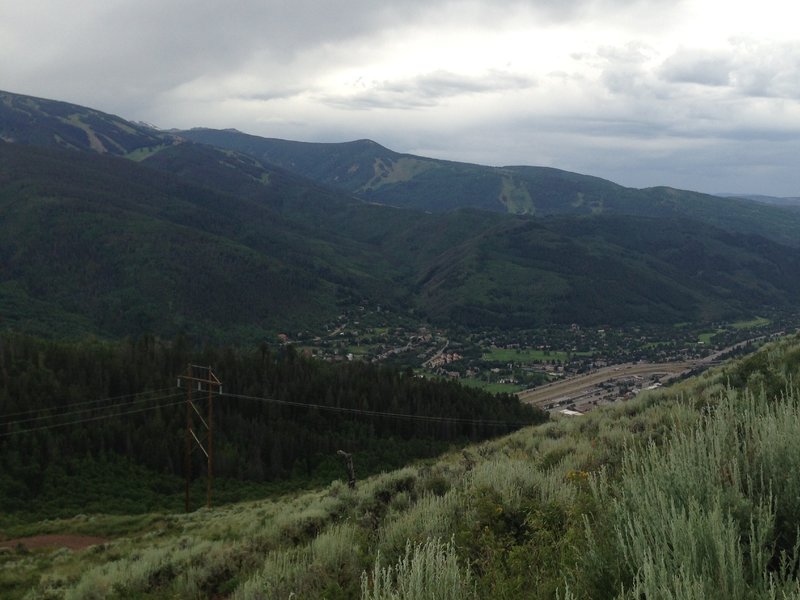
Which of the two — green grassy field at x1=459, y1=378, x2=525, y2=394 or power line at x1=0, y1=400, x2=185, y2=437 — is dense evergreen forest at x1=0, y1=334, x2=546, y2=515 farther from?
green grassy field at x1=459, y1=378, x2=525, y2=394

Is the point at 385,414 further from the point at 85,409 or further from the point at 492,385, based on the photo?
the point at 492,385

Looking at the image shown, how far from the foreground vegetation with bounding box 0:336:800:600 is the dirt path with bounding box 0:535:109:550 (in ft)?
43.3

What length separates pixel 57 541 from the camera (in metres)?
29.0

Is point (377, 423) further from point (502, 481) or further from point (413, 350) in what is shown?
point (413, 350)

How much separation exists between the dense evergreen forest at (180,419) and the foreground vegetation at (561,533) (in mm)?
39678

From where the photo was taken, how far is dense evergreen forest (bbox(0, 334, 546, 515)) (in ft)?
170

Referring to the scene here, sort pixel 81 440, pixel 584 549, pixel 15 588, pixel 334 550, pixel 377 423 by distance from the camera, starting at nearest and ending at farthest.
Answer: pixel 584 549 < pixel 334 550 < pixel 15 588 < pixel 81 440 < pixel 377 423

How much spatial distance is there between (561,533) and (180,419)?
66.0m

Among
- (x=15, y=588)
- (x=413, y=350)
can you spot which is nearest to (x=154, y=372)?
(x=15, y=588)

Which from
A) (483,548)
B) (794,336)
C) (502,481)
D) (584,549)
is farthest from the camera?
(794,336)

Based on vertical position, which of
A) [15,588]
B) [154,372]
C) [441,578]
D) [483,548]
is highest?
[441,578]

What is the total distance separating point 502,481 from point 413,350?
183790mm

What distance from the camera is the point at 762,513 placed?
4965 mm

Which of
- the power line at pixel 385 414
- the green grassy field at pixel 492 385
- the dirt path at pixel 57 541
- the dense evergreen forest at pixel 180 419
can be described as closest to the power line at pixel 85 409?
the dense evergreen forest at pixel 180 419
